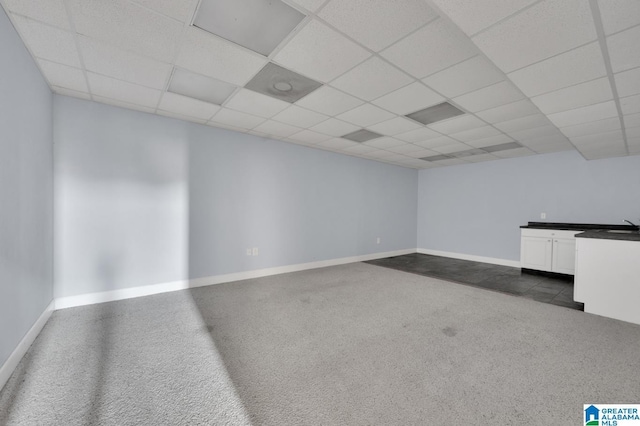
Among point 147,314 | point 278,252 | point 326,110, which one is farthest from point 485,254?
point 147,314

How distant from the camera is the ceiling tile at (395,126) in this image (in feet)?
12.0

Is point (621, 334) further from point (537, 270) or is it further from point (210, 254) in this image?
point (210, 254)

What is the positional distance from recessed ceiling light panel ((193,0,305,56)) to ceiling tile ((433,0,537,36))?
3.07ft

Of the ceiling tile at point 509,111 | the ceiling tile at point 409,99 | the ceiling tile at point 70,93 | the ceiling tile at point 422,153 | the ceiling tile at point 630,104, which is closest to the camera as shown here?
the ceiling tile at point 630,104

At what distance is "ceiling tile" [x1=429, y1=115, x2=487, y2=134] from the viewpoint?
348cm

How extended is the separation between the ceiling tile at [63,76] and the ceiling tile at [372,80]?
2525mm

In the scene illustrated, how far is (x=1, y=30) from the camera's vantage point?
1.70 metres

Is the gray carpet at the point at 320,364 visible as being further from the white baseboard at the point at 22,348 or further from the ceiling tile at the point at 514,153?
the ceiling tile at the point at 514,153

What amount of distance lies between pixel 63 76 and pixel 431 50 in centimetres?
349

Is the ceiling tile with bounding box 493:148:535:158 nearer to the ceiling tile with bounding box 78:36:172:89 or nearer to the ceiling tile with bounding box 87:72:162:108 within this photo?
the ceiling tile with bounding box 78:36:172:89

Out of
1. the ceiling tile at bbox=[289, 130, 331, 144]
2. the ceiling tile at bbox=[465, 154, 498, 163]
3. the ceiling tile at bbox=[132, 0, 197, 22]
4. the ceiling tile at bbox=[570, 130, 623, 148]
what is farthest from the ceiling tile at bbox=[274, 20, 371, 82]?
the ceiling tile at bbox=[465, 154, 498, 163]

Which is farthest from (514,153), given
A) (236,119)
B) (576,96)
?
(236,119)

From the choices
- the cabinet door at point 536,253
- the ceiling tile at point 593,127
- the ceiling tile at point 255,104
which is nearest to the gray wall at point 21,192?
the ceiling tile at point 255,104

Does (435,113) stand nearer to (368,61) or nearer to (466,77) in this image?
(466,77)
